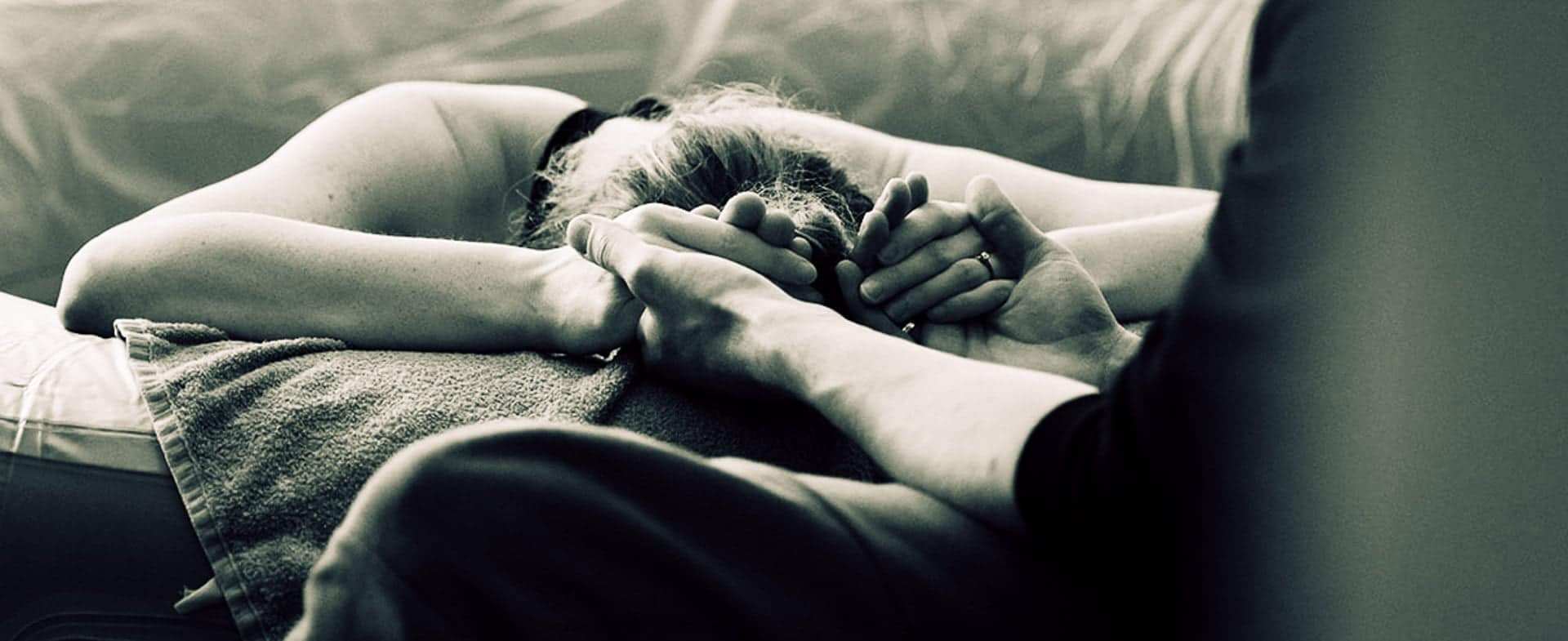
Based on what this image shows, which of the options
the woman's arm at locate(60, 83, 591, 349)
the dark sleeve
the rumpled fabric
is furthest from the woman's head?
the dark sleeve

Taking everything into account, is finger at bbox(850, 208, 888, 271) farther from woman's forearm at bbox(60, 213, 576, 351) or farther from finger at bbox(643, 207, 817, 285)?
woman's forearm at bbox(60, 213, 576, 351)

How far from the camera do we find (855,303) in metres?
0.74

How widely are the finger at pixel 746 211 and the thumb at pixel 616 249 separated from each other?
0.16 feet

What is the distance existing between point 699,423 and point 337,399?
0.19 m

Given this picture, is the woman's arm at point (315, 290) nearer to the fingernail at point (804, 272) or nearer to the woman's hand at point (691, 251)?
the woman's hand at point (691, 251)

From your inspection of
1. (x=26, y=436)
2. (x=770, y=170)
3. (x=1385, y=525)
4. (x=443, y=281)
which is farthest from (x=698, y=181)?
(x=1385, y=525)

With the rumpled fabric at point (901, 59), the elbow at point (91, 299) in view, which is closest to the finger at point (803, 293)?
the elbow at point (91, 299)

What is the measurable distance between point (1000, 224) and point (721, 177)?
7.8 inches

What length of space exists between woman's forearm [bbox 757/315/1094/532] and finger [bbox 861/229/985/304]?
0.38ft

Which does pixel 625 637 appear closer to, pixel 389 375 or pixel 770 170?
pixel 389 375

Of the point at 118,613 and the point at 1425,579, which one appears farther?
the point at 118,613

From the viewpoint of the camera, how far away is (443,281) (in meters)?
0.73

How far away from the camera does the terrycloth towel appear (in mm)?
545

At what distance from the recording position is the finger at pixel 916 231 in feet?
2.44
